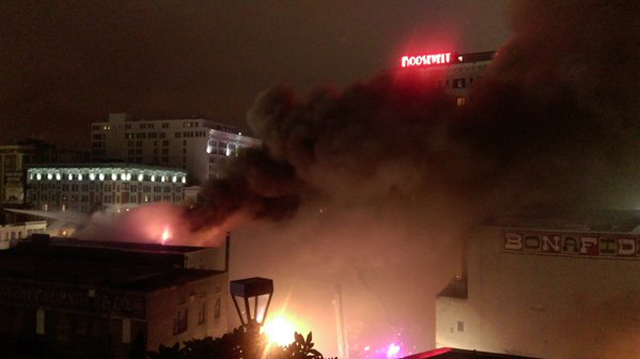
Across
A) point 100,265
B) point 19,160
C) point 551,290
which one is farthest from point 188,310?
point 19,160

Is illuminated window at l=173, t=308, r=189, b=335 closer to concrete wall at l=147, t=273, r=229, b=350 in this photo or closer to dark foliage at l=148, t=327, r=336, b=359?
concrete wall at l=147, t=273, r=229, b=350

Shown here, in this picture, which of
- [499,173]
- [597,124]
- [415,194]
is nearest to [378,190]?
[415,194]

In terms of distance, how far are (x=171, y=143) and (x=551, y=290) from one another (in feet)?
178

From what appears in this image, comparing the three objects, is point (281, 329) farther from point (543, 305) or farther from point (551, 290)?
point (551, 290)

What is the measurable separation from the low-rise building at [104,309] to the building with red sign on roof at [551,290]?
360 inches

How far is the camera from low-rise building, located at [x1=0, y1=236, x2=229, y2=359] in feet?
55.2

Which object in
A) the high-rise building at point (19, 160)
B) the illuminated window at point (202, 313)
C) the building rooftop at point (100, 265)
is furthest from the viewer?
the high-rise building at point (19, 160)

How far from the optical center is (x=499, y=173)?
23.6 meters

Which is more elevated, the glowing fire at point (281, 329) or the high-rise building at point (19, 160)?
the high-rise building at point (19, 160)

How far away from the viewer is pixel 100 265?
2280cm

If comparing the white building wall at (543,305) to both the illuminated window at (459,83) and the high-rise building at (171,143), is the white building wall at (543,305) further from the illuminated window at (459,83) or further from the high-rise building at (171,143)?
the high-rise building at (171,143)

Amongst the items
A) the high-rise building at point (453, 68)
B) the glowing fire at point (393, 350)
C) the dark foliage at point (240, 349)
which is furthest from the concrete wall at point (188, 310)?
the high-rise building at point (453, 68)

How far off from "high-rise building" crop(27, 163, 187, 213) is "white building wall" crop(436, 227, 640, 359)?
136 feet

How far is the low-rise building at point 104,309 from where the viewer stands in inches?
663
